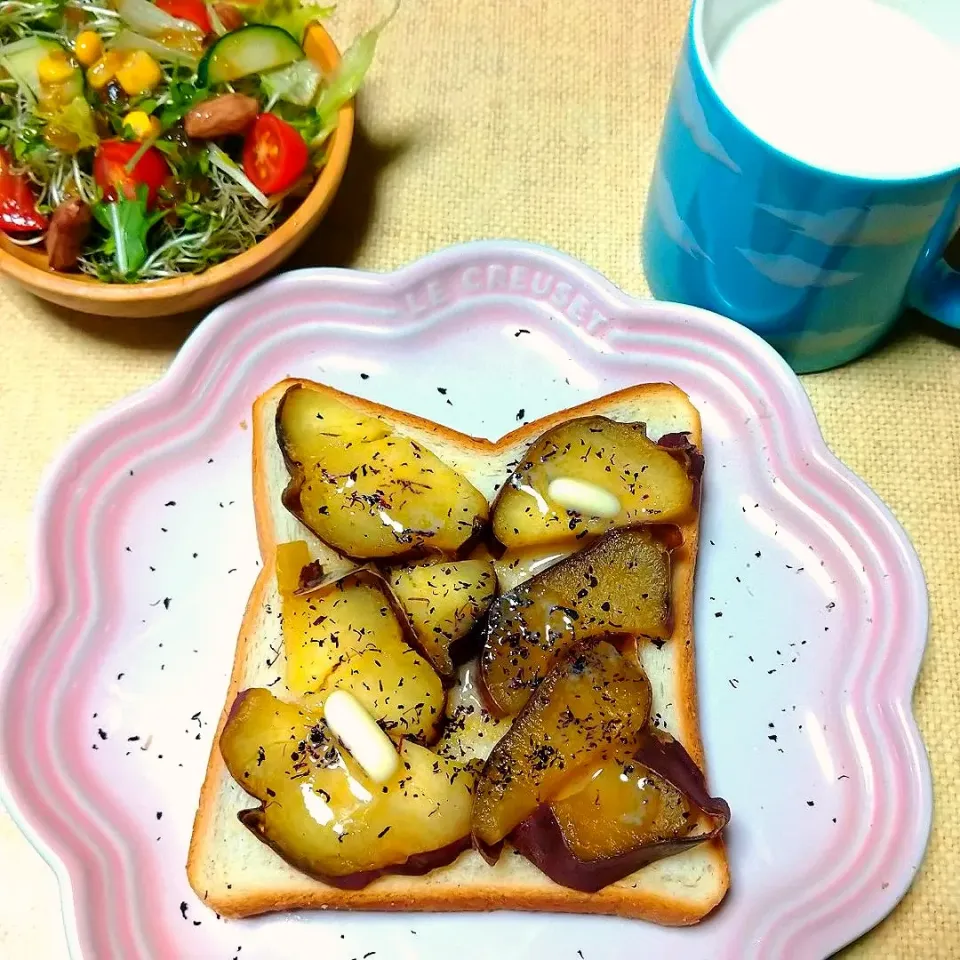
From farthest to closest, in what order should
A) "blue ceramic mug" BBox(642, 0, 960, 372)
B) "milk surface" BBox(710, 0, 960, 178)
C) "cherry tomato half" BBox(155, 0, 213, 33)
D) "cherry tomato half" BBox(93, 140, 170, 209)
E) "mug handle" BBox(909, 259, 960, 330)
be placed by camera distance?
"cherry tomato half" BBox(155, 0, 213, 33) → "cherry tomato half" BBox(93, 140, 170, 209) → "mug handle" BBox(909, 259, 960, 330) → "milk surface" BBox(710, 0, 960, 178) → "blue ceramic mug" BBox(642, 0, 960, 372)

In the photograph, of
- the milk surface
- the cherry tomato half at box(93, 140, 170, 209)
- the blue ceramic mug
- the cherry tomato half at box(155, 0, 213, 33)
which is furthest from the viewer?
the cherry tomato half at box(155, 0, 213, 33)

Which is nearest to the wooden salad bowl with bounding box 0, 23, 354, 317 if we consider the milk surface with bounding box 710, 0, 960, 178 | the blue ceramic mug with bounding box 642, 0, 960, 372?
the blue ceramic mug with bounding box 642, 0, 960, 372

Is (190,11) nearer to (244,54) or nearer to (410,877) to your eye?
(244,54)

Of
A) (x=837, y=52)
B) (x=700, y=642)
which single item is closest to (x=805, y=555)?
(x=700, y=642)

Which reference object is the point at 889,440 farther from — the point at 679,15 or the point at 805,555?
the point at 679,15

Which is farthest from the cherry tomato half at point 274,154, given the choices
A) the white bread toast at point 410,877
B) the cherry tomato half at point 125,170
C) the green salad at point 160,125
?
the white bread toast at point 410,877

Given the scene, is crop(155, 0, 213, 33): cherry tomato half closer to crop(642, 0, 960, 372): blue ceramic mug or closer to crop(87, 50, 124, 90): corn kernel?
crop(87, 50, 124, 90): corn kernel
